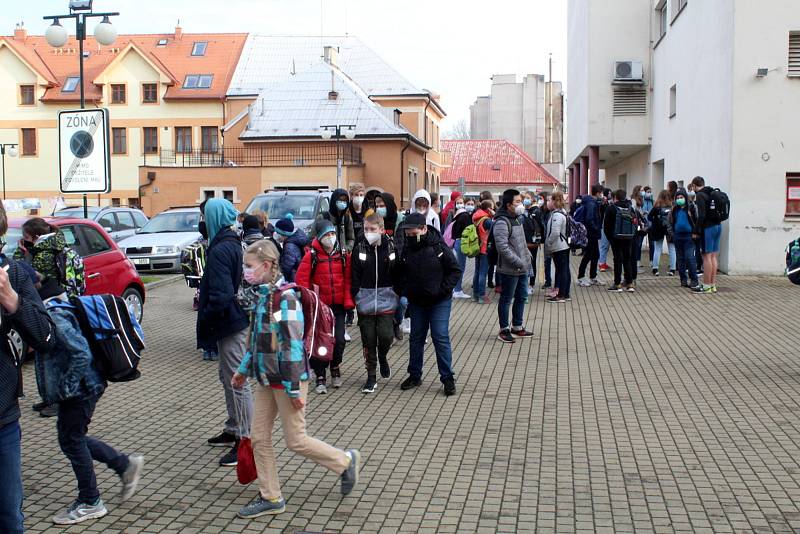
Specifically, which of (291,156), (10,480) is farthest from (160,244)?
(291,156)

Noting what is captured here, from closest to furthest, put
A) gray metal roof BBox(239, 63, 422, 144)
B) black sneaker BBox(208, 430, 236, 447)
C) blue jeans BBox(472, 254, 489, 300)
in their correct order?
black sneaker BBox(208, 430, 236, 447) < blue jeans BBox(472, 254, 489, 300) < gray metal roof BBox(239, 63, 422, 144)

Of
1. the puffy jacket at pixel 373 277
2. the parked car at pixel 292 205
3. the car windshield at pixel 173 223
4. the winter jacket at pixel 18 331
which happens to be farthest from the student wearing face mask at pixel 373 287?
the car windshield at pixel 173 223

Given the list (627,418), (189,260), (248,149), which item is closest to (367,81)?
(248,149)

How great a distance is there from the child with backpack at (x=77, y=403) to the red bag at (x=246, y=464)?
0.63 m

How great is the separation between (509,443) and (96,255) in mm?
6927

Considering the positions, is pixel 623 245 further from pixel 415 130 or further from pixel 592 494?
pixel 415 130

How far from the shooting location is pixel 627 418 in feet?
25.6

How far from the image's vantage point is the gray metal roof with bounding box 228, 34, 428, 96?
197 ft

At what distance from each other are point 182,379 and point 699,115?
1676cm

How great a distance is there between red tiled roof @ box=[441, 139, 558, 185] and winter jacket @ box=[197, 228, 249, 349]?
75.0m

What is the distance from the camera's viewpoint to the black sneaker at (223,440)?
6.98 meters

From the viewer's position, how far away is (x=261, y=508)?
5441 millimetres

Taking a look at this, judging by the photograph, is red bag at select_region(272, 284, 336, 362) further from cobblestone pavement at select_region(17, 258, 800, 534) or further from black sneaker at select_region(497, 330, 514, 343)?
black sneaker at select_region(497, 330, 514, 343)

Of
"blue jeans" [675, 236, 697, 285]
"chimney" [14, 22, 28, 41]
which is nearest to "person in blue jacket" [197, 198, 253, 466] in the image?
"blue jeans" [675, 236, 697, 285]
